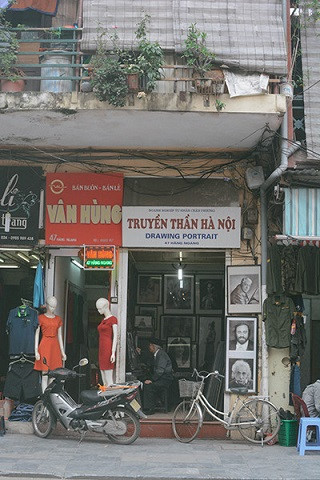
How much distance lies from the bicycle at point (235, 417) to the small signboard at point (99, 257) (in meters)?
2.36

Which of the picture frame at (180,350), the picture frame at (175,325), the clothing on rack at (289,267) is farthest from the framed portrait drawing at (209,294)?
the clothing on rack at (289,267)

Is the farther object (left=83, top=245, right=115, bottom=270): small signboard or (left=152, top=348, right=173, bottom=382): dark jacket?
(left=152, top=348, right=173, bottom=382): dark jacket

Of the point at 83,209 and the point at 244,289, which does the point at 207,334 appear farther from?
the point at 83,209

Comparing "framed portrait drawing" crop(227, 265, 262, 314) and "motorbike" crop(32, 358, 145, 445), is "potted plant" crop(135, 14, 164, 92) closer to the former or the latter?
"framed portrait drawing" crop(227, 265, 262, 314)

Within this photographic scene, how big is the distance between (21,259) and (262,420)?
518 cm

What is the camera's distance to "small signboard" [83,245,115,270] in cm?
1181

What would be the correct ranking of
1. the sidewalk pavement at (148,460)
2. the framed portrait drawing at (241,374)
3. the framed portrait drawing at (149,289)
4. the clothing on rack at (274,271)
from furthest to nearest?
the framed portrait drawing at (149,289)
the framed portrait drawing at (241,374)
the clothing on rack at (274,271)
the sidewalk pavement at (148,460)

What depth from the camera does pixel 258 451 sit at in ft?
34.1

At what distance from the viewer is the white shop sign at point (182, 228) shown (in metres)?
11.8

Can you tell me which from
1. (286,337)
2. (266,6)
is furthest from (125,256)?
(266,6)

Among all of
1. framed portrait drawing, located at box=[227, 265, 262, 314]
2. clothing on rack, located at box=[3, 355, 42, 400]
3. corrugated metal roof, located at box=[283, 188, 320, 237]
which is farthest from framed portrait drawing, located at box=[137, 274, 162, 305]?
corrugated metal roof, located at box=[283, 188, 320, 237]

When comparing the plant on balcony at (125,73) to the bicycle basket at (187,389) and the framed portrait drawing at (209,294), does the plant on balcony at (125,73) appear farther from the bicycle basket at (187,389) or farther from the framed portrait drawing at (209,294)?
the framed portrait drawing at (209,294)

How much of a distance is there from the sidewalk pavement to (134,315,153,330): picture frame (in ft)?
13.5

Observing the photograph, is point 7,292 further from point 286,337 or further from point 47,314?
point 286,337
